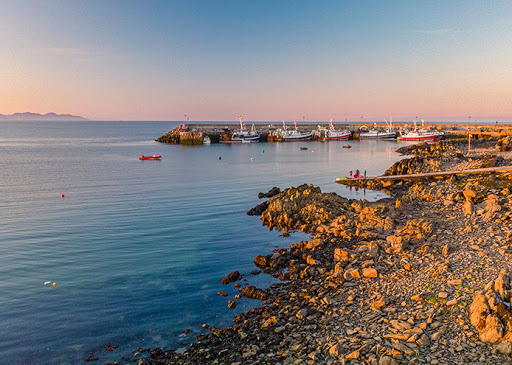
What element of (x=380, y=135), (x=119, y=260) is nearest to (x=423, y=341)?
(x=119, y=260)

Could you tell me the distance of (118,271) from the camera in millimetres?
21703

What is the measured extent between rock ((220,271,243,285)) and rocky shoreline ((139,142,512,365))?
8 centimetres

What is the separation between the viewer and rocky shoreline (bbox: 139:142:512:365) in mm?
11484

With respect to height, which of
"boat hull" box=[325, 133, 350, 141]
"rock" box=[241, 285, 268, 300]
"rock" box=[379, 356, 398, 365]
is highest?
"boat hull" box=[325, 133, 350, 141]

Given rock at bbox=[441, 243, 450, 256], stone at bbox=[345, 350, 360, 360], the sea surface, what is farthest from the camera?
rock at bbox=[441, 243, 450, 256]

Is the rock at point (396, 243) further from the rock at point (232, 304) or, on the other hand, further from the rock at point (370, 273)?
the rock at point (232, 304)

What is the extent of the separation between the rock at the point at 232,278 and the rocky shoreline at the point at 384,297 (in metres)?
0.08

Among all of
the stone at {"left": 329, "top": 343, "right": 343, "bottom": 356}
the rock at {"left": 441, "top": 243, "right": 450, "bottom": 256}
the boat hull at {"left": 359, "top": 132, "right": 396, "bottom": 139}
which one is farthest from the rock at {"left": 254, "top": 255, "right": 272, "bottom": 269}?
the boat hull at {"left": 359, "top": 132, "right": 396, "bottom": 139}

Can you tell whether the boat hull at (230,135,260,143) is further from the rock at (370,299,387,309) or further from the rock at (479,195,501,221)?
the rock at (370,299,387,309)

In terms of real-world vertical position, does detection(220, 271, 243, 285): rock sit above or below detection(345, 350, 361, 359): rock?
below

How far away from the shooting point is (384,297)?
586 inches

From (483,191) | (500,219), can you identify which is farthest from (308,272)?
(483,191)

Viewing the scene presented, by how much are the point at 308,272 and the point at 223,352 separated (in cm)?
759

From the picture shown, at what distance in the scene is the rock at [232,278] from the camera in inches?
781
